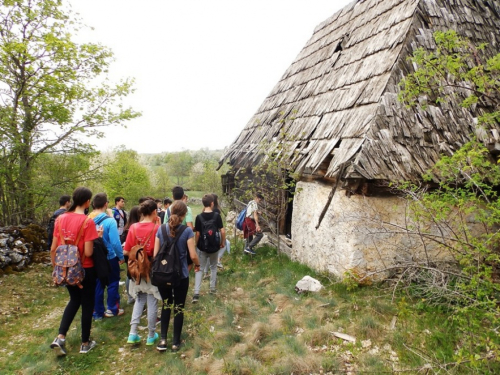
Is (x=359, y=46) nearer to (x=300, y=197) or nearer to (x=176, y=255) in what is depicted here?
(x=300, y=197)

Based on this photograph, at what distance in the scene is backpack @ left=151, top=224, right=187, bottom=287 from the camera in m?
3.38

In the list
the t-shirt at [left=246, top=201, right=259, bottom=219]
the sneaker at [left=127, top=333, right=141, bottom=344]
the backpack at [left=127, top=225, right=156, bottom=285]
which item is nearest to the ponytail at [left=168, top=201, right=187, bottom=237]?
the backpack at [left=127, top=225, right=156, bottom=285]

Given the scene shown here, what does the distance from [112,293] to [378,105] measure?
504cm

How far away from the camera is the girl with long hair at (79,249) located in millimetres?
3498

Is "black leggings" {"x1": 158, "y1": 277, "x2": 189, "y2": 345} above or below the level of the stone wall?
below

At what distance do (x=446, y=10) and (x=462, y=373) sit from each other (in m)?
6.06

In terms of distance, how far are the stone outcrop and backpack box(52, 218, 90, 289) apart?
422 centimetres

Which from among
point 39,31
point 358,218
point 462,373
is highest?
point 39,31

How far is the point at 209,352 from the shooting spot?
3.62 m

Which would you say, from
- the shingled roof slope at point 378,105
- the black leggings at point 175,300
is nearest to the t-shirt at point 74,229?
the black leggings at point 175,300

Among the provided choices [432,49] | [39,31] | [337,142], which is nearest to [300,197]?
[337,142]

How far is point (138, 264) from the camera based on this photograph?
3.61m

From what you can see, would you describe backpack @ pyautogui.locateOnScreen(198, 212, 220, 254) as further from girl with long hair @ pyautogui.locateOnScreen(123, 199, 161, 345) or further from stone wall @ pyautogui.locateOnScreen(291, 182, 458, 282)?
stone wall @ pyautogui.locateOnScreen(291, 182, 458, 282)

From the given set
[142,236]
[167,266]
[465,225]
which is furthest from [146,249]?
[465,225]
